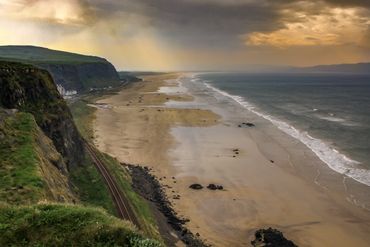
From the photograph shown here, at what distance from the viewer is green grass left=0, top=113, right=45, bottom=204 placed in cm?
2602

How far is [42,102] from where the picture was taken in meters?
47.4

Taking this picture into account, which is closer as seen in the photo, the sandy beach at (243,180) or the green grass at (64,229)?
the green grass at (64,229)

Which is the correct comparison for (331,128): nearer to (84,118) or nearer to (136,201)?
(84,118)

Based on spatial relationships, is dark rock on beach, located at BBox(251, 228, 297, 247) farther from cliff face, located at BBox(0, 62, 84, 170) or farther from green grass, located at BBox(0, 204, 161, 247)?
green grass, located at BBox(0, 204, 161, 247)

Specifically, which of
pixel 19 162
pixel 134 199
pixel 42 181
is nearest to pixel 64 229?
pixel 42 181

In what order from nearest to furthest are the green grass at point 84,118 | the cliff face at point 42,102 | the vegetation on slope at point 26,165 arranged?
the vegetation on slope at point 26,165, the cliff face at point 42,102, the green grass at point 84,118

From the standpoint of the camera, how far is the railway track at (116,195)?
1488 inches

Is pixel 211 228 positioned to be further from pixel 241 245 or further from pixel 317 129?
pixel 317 129

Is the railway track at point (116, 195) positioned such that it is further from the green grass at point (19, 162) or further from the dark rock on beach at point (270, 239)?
the dark rock on beach at point (270, 239)

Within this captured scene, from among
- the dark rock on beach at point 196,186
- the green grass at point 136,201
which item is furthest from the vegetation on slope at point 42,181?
the dark rock on beach at point 196,186

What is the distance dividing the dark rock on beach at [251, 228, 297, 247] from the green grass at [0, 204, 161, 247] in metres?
24.3

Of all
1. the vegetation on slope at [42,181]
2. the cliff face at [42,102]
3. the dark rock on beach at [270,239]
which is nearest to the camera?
the vegetation on slope at [42,181]

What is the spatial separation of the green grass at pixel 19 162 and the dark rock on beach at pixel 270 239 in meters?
22.8

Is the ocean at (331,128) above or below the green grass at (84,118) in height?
below
